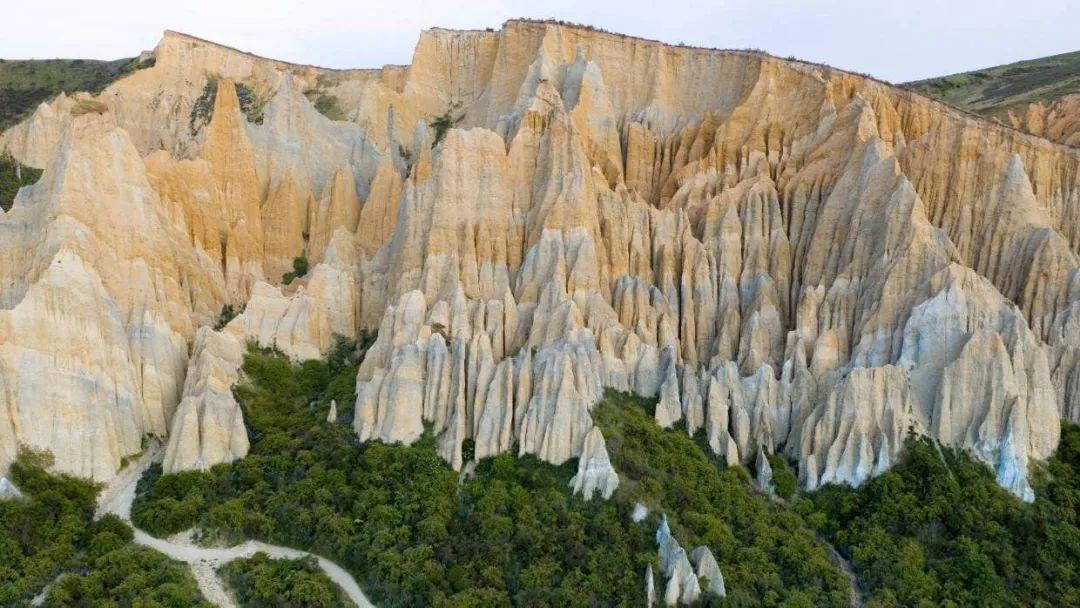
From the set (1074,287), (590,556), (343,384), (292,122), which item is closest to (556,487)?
(590,556)

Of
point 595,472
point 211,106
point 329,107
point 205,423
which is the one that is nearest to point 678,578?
point 595,472

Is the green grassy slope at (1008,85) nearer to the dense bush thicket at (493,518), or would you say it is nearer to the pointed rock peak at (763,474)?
the pointed rock peak at (763,474)

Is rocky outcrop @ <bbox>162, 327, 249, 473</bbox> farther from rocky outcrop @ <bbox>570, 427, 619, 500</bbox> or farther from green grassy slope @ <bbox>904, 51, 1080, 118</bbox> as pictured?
green grassy slope @ <bbox>904, 51, 1080, 118</bbox>

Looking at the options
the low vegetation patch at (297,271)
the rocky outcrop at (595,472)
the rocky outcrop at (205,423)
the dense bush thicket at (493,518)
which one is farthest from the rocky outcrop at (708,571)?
the low vegetation patch at (297,271)

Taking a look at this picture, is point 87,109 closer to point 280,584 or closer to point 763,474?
point 280,584

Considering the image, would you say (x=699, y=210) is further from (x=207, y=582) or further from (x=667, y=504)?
(x=207, y=582)

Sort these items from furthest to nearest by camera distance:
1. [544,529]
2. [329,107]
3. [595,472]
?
[329,107], [595,472], [544,529]

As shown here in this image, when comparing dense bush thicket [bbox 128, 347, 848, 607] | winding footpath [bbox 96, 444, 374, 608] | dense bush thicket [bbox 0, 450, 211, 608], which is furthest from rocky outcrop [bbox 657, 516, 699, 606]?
dense bush thicket [bbox 0, 450, 211, 608]
